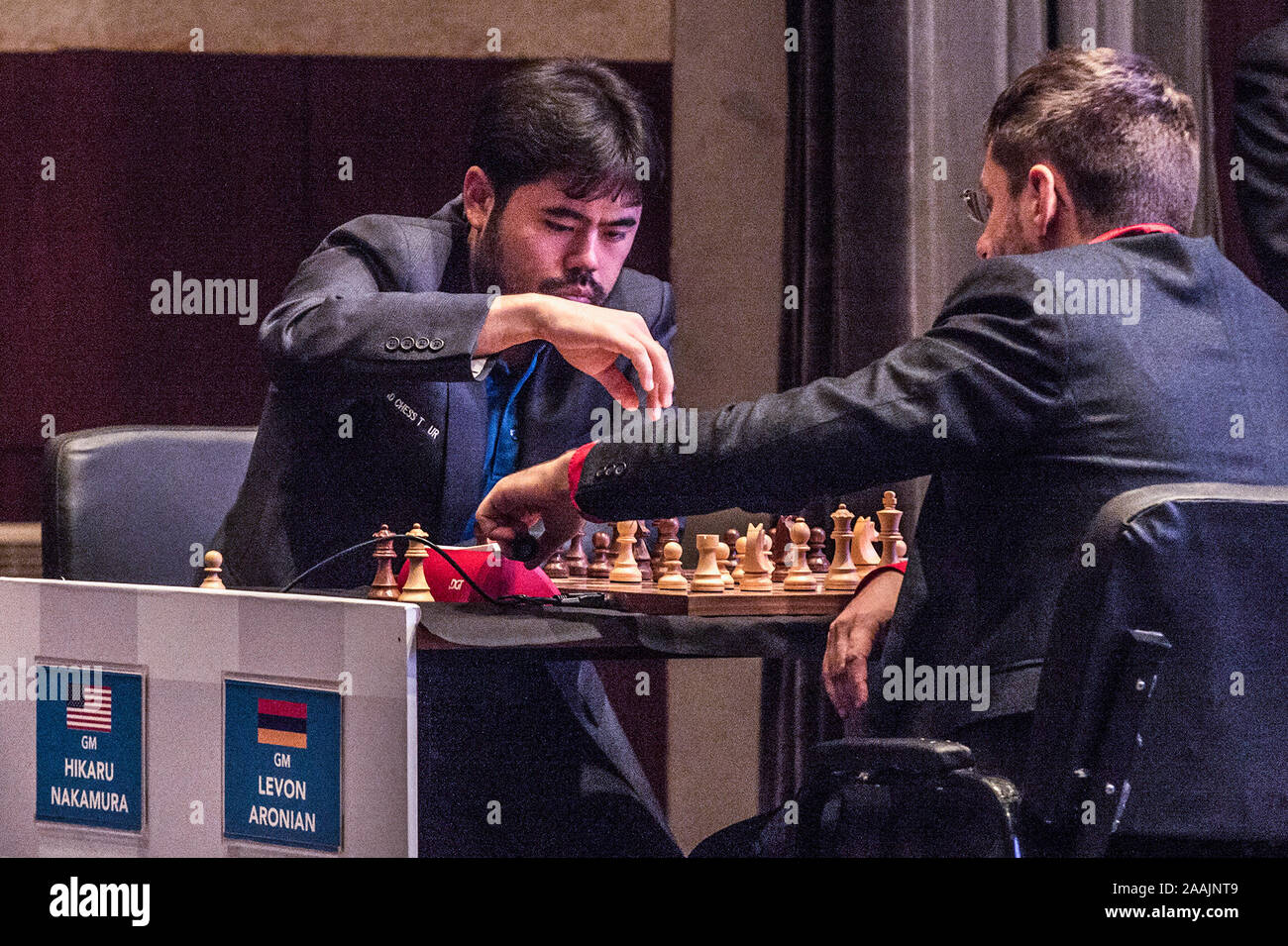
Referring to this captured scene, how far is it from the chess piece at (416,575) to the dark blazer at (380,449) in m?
0.39

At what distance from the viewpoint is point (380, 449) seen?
7.81 ft

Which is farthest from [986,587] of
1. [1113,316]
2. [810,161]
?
[810,161]

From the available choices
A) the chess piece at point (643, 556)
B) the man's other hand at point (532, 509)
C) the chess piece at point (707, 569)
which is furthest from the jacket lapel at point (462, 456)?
the chess piece at point (707, 569)

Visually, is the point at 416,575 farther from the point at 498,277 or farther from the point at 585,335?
the point at 498,277

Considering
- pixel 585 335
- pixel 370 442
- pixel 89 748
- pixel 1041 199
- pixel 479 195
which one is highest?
pixel 479 195

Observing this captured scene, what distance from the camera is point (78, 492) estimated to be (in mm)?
2340

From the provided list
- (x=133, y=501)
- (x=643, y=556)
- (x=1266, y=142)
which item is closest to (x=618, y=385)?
(x=643, y=556)

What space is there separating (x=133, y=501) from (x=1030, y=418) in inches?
59.4

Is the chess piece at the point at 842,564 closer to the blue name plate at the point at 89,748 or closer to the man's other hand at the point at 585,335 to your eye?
the man's other hand at the point at 585,335

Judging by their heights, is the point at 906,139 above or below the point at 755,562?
above

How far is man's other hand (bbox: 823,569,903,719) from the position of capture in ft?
5.29

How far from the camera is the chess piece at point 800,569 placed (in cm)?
187

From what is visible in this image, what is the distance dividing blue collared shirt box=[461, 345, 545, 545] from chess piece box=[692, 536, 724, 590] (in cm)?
67
